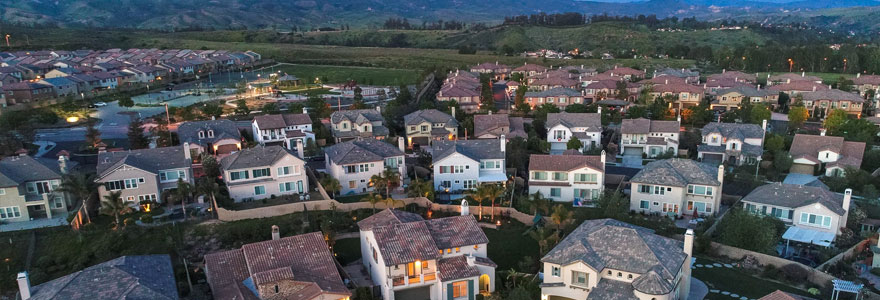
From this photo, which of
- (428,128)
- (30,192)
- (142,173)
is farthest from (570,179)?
(30,192)

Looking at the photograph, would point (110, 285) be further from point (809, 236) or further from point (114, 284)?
point (809, 236)

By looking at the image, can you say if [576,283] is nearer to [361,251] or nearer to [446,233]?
[446,233]

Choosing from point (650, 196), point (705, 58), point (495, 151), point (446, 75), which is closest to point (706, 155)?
point (650, 196)

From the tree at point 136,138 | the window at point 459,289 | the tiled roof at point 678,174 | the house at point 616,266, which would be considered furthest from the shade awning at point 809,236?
the tree at point 136,138

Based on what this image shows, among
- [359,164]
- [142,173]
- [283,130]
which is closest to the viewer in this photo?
[142,173]

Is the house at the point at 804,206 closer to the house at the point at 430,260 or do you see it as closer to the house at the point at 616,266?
the house at the point at 616,266

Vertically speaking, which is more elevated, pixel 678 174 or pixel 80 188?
pixel 80 188

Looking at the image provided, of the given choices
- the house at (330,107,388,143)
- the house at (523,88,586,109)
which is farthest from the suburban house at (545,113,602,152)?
the house at (523,88,586,109)
